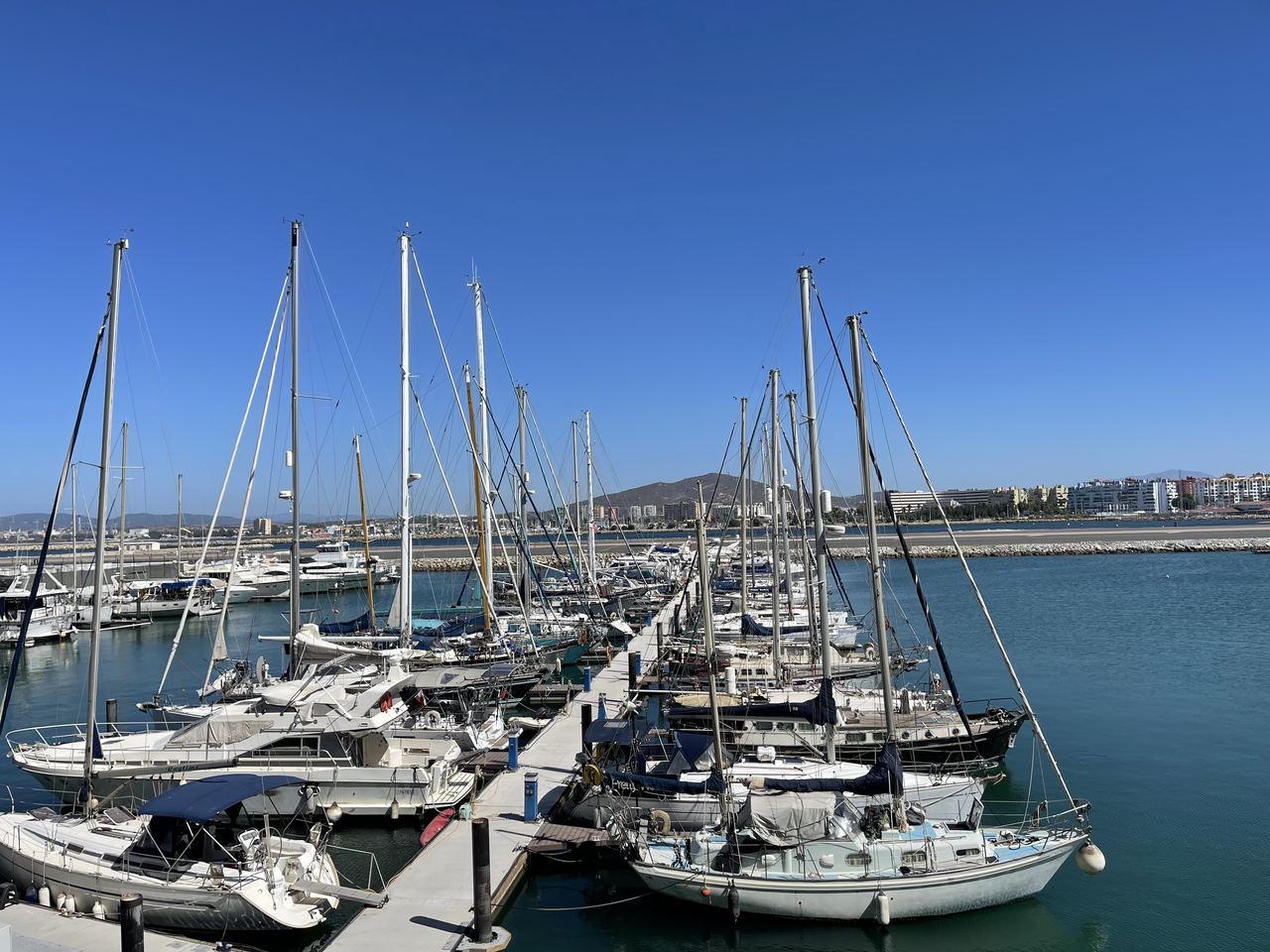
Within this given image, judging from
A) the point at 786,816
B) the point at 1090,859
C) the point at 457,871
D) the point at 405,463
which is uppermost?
the point at 405,463

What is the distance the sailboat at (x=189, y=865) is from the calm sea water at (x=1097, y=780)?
1240 mm

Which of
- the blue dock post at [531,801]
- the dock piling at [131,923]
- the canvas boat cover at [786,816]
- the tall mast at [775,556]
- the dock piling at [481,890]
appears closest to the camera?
the dock piling at [131,923]

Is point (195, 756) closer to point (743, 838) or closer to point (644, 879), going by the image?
point (644, 879)

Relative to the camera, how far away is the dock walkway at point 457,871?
47.5ft

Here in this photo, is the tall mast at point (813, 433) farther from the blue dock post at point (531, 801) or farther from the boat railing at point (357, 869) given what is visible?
the boat railing at point (357, 869)

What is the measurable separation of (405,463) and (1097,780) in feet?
84.0

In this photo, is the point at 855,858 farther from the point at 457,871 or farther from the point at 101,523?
the point at 101,523

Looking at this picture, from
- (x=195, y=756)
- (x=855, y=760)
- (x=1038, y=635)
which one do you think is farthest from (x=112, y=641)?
(x=1038, y=635)

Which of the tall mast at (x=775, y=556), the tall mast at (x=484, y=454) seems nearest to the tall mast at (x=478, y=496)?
the tall mast at (x=484, y=454)

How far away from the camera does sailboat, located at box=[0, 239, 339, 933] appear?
15.0 m

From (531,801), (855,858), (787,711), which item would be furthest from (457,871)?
(787,711)

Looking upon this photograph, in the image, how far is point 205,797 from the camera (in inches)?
628

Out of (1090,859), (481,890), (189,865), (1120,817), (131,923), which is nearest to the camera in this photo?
(131,923)

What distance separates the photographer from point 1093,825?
69.3 feet
